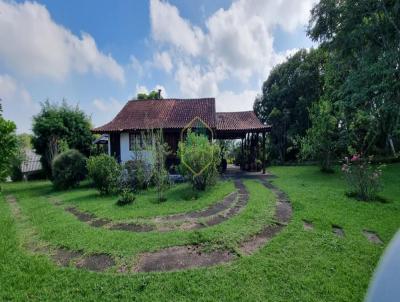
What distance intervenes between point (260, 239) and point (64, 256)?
12.4 ft

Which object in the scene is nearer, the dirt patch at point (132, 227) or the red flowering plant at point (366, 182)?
the dirt patch at point (132, 227)

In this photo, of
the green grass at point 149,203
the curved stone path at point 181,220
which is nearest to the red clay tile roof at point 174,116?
the green grass at point 149,203

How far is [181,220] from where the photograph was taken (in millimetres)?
6145

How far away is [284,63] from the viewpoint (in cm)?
2716

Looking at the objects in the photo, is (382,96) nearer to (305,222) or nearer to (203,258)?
(305,222)

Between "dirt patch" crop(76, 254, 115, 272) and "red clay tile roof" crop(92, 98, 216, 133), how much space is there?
10.4m

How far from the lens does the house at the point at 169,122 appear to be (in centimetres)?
1484

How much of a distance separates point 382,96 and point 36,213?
1424 centimetres

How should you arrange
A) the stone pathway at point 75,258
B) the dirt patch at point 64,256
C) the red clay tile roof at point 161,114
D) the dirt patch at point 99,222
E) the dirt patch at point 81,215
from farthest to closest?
the red clay tile roof at point 161,114 → the dirt patch at point 81,215 → the dirt patch at point 99,222 → the dirt patch at point 64,256 → the stone pathway at point 75,258

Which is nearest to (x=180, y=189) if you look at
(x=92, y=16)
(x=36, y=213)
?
(x=36, y=213)

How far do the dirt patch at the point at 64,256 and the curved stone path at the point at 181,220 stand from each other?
1288 millimetres

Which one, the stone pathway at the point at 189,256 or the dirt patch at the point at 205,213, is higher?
the dirt patch at the point at 205,213

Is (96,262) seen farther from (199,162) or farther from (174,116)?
(174,116)

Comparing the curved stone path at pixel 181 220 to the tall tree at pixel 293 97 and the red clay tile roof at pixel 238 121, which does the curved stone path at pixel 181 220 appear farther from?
the tall tree at pixel 293 97
